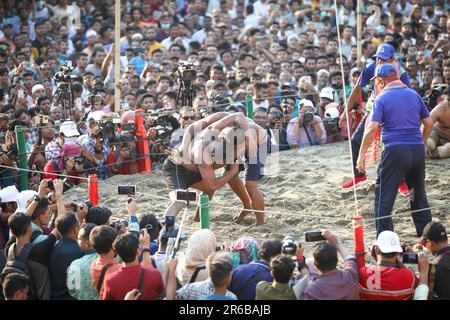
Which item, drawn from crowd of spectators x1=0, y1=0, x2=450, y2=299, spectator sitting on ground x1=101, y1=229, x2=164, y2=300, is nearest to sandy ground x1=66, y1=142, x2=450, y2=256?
crowd of spectators x1=0, y1=0, x2=450, y2=299

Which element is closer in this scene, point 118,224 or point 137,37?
point 118,224

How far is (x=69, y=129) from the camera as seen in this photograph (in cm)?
1086

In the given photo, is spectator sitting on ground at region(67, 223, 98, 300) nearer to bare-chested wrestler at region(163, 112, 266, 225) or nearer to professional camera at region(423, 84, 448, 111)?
bare-chested wrestler at region(163, 112, 266, 225)

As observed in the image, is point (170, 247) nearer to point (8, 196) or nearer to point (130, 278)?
point (130, 278)

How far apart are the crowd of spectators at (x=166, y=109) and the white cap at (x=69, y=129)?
3cm

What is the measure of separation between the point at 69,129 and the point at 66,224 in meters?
3.99

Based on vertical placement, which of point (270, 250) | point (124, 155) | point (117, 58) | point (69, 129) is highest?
point (117, 58)

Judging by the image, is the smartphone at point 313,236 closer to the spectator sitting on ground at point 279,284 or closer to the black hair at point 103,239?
the spectator sitting on ground at point 279,284

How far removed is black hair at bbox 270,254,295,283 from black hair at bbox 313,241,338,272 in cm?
20

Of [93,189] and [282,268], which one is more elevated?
[93,189]

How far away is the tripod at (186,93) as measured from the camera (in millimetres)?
11884

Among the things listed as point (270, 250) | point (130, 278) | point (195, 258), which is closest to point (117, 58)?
point (195, 258)

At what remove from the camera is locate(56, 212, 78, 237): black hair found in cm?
702

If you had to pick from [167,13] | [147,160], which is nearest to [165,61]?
[167,13]
